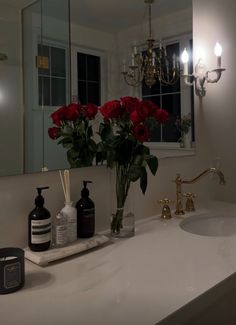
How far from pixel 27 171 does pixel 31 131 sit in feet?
0.45

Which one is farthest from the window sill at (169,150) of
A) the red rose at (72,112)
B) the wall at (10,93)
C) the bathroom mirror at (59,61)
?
the wall at (10,93)

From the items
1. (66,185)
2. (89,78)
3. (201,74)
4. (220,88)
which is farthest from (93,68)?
(220,88)

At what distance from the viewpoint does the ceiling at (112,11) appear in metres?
1.20

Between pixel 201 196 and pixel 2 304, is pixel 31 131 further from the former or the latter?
pixel 201 196

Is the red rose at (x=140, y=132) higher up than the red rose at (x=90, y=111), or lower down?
lower down

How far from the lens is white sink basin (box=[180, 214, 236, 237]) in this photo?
1474mm

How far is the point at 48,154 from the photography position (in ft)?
3.58

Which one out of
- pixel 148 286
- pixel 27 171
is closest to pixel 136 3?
pixel 27 171

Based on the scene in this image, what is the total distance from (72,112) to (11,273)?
0.59m

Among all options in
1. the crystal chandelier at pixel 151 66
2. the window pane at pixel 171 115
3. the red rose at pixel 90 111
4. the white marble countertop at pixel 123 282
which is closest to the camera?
the white marble countertop at pixel 123 282

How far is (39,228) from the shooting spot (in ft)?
3.08

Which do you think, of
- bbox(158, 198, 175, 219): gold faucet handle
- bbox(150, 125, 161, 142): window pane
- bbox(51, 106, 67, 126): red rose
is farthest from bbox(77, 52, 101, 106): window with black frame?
bbox(158, 198, 175, 219): gold faucet handle

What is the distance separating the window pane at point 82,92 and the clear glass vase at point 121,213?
0.95 ft

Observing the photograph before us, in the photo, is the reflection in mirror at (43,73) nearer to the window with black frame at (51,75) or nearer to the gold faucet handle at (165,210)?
the window with black frame at (51,75)
